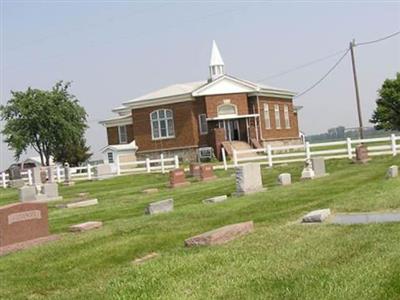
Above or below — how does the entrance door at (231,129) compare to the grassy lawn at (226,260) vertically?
above

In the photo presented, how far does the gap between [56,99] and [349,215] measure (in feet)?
162

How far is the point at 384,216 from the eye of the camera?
11773mm

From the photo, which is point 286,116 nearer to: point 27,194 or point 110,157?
point 110,157

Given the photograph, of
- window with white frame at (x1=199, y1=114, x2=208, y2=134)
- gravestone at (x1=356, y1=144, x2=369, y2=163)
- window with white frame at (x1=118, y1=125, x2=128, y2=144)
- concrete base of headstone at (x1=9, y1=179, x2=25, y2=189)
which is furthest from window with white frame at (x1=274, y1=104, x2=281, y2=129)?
gravestone at (x1=356, y1=144, x2=369, y2=163)

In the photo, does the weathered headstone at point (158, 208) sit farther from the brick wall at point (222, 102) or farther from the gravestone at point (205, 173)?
the brick wall at point (222, 102)

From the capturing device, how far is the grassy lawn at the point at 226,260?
697 cm

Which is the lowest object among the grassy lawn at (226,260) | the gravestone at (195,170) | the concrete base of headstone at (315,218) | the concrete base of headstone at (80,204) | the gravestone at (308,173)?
the grassy lawn at (226,260)

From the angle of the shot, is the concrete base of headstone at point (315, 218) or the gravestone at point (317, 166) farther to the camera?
the gravestone at point (317, 166)

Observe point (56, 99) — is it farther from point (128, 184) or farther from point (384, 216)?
point (384, 216)

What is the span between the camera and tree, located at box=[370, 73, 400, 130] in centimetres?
6762

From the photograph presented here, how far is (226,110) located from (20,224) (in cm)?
3961

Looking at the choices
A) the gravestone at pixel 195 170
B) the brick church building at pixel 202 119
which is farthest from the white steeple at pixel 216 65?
the gravestone at pixel 195 170

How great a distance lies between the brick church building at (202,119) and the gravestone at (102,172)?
32.9 feet

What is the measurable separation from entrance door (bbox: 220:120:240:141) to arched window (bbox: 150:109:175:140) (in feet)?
14.4
